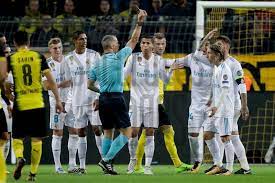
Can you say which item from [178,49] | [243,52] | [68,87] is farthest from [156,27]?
[68,87]

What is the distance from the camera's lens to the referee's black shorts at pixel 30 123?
14.2 meters

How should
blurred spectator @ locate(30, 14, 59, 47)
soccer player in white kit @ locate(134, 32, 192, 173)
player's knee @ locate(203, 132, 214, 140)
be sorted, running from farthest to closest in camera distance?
1. blurred spectator @ locate(30, 14, 59, 47)
2. soccer player in white kit @ locate(134, 32, 192, 173)
3. player's knee @ locate(203, 132, 214, 140)

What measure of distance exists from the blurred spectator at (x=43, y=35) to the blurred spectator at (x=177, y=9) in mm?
2845

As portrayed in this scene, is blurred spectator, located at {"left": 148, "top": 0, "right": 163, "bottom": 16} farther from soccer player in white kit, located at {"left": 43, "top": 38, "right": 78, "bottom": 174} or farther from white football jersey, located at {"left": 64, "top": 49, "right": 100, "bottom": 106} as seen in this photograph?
white football jersey, located at {"left": 64, "top": 49, "right": 100, "bottom": 106}

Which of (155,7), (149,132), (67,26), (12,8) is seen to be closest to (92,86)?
(149,132)

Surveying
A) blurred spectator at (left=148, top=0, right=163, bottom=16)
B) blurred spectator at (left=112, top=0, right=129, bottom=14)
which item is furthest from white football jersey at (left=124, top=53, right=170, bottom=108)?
blurred spectator at (left=112, top=0, right=129, bottom=14)

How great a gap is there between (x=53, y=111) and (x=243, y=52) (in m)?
4.86

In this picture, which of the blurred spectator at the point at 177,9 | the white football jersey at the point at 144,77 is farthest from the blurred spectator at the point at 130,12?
the white football jersey at the point at 144,77

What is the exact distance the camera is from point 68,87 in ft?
56.7

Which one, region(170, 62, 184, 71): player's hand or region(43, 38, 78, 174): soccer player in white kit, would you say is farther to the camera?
region(170, 62, 184, 71): player's hand

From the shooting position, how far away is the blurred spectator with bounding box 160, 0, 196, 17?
72.1ft

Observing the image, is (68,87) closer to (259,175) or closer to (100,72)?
(100,72)

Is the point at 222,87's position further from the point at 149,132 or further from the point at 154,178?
the point at 154,178

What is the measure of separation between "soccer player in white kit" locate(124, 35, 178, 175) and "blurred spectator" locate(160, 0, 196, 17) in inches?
197
